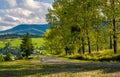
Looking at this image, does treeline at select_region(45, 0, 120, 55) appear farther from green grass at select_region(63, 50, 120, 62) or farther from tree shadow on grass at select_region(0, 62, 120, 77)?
tree shadow on grass at select_region(0, 62, 120, 77)

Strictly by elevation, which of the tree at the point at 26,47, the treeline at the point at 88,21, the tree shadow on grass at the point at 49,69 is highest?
the treeline at the point at 88,21

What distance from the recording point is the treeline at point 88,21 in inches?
2074

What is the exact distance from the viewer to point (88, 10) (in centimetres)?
6562

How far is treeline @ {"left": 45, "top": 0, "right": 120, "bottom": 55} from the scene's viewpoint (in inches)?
2074

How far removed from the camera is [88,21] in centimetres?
6438

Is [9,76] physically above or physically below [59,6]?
below

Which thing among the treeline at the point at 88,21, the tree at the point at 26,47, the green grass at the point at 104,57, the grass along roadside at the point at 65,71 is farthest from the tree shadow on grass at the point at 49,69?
the tree at the point at 26,47

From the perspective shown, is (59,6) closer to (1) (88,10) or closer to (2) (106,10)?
(1) (88,10)

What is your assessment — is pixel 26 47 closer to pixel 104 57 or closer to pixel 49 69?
pixel 104 57

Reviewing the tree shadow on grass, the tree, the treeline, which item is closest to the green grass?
the treeline

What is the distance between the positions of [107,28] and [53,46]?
61535mm

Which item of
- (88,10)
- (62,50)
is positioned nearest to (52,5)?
(88,10)

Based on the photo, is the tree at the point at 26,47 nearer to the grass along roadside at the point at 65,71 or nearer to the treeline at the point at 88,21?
the treeline at the point at 88,21

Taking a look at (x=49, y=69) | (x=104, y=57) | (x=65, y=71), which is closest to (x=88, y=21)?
(x=104, y=57)
